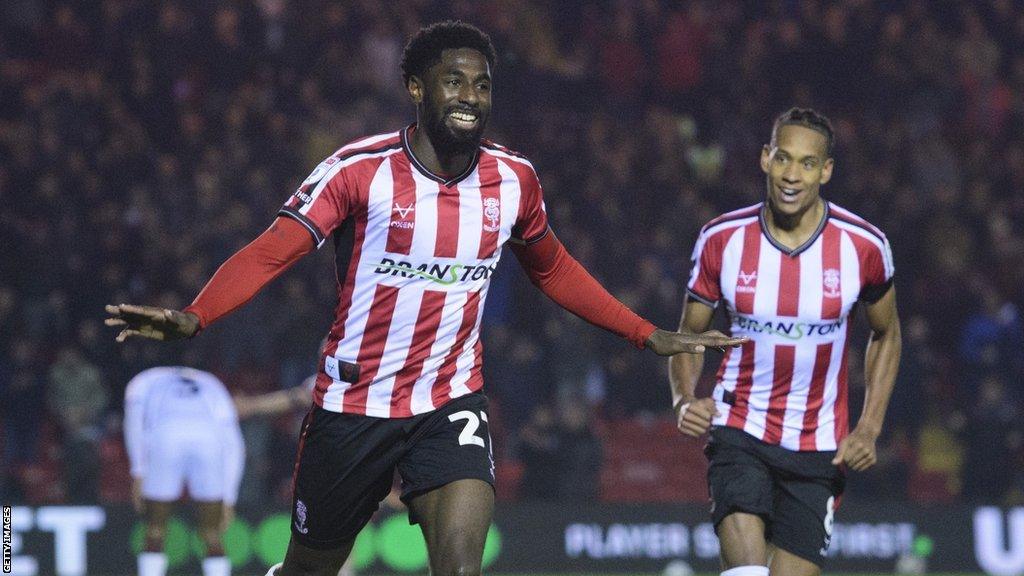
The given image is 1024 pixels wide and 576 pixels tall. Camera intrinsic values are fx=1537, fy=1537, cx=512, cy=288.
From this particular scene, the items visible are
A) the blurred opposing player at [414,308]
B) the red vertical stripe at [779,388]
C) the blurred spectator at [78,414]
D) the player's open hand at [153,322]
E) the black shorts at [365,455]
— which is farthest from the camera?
the blurred spectator at [78,414]

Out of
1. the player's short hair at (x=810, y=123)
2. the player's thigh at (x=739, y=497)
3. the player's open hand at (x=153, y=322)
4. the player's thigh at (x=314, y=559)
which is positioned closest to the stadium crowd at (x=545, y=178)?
the player's short hair at (x=810, y=123)

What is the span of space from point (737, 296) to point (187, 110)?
8536 mm

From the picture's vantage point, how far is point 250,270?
15.8 feet

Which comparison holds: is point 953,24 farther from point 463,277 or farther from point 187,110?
point 463,277

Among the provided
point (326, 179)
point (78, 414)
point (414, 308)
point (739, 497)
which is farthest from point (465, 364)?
point (78, 414)

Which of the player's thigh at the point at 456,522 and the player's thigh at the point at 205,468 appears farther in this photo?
the player's thigh at the point at 205,468

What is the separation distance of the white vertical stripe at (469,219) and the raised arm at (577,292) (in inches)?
13.6

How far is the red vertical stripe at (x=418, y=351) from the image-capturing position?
5.13 meters

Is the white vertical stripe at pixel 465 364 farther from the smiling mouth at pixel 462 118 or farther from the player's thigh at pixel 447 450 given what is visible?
the smiling mouth at pixel 462 118

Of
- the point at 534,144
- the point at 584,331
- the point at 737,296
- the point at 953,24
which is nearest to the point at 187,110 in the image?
the point at 534,144

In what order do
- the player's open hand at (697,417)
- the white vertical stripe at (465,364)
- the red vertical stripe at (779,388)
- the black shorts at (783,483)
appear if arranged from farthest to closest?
the red vertical stripe at (779,388), the black shorts at (783,483), the player's open hand at (697,417), the white vertical stripe at (465,364)

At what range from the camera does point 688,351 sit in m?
5.30

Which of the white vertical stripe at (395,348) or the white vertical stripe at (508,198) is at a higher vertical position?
the white vertical stripe at (508,198)

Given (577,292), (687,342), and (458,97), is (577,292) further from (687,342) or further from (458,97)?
(458,97)
